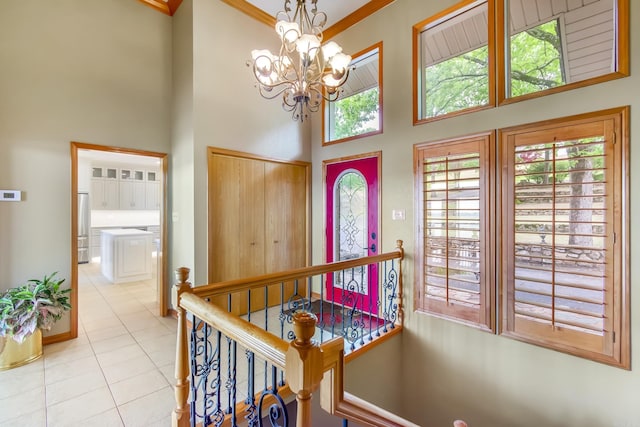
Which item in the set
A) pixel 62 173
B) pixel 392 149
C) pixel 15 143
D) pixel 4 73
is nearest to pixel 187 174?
pixel 62 173

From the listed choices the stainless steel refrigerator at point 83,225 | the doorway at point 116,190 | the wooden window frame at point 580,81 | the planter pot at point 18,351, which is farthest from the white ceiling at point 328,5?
the stainless steel refrigerator at point 83,225

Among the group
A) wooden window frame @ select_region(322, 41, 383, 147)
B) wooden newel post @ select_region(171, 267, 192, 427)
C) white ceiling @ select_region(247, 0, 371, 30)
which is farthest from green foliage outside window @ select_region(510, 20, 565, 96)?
wooden newel post @ select_region(171, 267, 192, 427)

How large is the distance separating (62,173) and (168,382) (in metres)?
2.43

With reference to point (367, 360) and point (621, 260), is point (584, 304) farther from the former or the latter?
point (367, 360)

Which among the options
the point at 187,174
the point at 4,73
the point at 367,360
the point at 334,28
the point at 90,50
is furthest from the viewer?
the point at 334,28

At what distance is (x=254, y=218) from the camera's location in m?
3.84

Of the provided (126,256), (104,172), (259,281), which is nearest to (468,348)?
(259,281)

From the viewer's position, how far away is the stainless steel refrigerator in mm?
6867

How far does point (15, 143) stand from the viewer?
2.75m

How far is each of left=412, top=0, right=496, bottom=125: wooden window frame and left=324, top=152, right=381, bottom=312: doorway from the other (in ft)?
2.45

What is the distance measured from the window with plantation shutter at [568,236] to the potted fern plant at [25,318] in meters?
4.21

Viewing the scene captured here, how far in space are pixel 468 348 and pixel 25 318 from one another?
409 cm

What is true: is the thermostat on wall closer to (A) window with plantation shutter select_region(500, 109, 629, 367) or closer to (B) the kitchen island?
(B) the kitchen island

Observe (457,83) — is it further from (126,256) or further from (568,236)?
(126,256)
